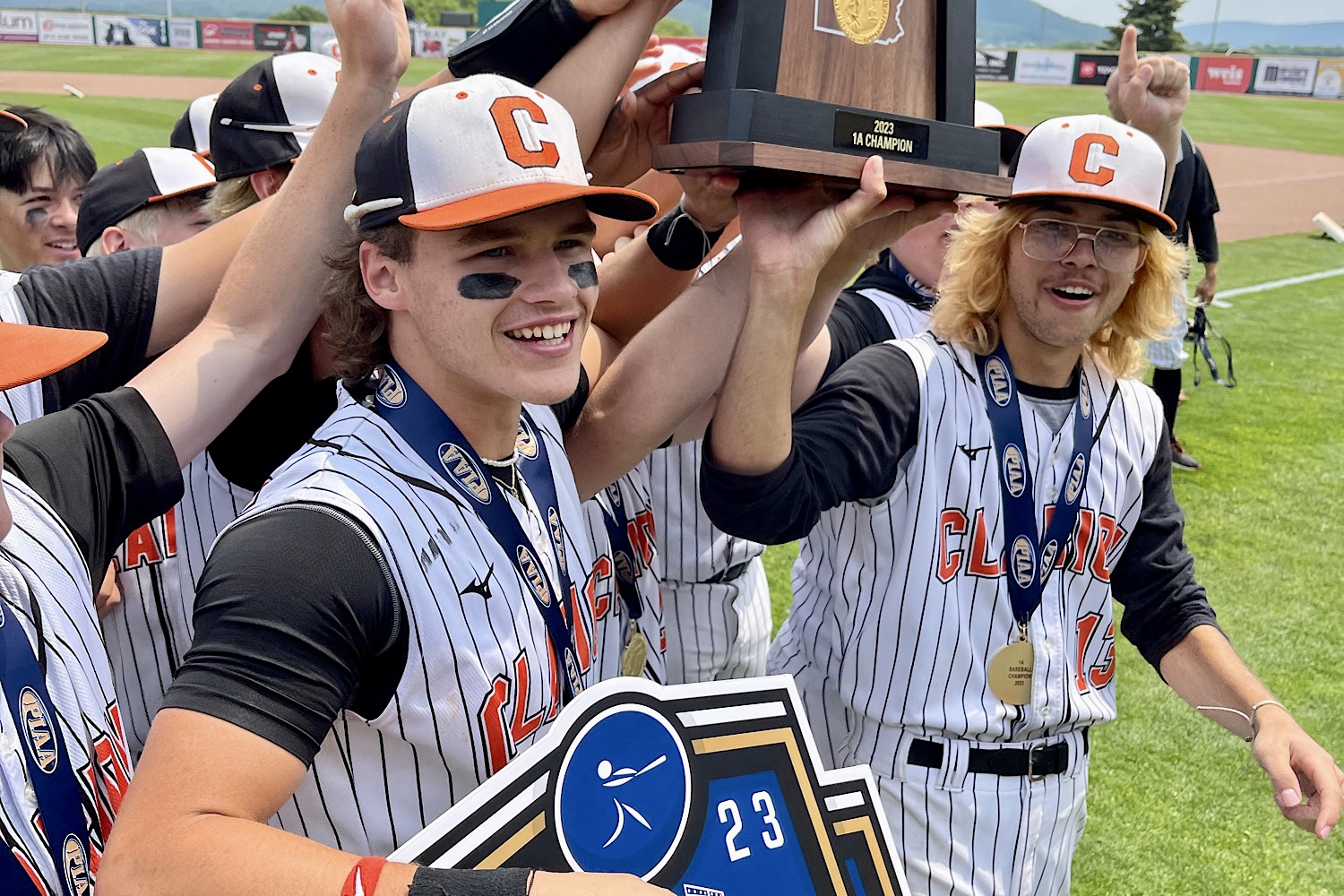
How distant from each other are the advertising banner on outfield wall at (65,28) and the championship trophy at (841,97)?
150ft

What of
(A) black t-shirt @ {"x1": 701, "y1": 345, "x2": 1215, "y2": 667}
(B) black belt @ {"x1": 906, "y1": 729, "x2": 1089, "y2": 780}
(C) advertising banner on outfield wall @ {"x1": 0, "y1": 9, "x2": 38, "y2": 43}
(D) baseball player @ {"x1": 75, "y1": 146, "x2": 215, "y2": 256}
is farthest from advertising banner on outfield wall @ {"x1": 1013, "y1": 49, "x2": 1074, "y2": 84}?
(B) black belt @ {"x1": 906, "y1": 729, "x2": 1089, "y2": 780}

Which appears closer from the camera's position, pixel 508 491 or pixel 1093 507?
pixel 508 491

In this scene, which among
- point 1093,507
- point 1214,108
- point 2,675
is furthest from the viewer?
point 1214,108

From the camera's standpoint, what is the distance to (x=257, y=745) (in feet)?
4.65

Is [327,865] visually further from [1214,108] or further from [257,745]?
[1214,108]

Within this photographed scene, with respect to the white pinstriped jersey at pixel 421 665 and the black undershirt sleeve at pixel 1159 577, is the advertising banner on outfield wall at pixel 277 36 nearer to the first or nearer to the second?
the black undershirt sleeve at pixel 1159 577

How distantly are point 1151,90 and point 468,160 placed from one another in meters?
2.48

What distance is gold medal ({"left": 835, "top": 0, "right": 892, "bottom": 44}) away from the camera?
2.04m

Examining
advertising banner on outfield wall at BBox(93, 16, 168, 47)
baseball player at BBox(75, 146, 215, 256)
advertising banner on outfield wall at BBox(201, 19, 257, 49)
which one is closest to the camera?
baseball player at BBox(75, 146, 215, 256)

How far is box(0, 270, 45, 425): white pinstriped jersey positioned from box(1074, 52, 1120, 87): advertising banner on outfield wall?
1656 inches

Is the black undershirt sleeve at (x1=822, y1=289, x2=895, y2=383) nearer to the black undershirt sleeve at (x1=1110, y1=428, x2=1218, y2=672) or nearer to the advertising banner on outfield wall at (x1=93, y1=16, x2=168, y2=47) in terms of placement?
the black undershirt sleeve at (x1=1110, y1=428, x2=1218, y2=672)

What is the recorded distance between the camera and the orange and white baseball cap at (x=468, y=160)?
5.57 feet

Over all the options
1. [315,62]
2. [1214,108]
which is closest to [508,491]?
[315,62]

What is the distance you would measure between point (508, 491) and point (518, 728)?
39 cm
